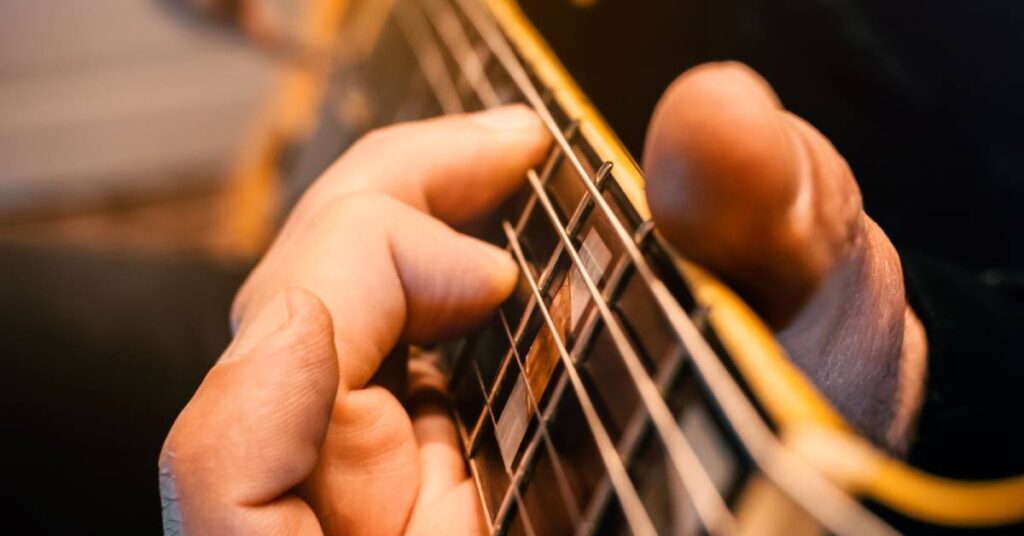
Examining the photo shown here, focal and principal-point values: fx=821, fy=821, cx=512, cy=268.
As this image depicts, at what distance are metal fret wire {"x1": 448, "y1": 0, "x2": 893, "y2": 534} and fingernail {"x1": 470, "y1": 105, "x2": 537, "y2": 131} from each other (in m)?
0.16

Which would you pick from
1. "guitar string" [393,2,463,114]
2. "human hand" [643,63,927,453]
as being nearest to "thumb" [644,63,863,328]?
"human hand" [643,63,927,453]

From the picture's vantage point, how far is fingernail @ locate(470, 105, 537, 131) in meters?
0.45

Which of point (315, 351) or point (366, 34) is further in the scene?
point (366, 34)

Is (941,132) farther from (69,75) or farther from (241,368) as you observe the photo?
(69,75)

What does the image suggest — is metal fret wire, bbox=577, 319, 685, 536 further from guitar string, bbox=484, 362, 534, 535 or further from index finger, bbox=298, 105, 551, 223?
index finger, bbox=298, 105, 551, 223

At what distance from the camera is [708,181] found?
10.5 inches

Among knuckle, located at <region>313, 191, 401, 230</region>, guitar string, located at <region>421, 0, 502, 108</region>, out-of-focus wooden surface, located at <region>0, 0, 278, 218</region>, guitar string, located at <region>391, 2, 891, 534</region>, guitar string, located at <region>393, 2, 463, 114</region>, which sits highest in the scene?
guitar string, located at <region>391, 2, 891, 534</region>

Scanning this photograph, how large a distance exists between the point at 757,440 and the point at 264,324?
228mm

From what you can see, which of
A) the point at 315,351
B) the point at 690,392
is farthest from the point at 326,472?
the point at 690,392

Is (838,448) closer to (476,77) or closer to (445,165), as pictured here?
(445,165)

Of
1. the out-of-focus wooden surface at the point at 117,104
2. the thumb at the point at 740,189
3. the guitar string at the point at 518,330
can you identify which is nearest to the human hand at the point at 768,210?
the thumb at the point at 740,189

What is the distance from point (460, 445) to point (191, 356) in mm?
406

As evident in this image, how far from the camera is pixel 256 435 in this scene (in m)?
0.33

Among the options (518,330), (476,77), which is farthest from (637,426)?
(476,77)
